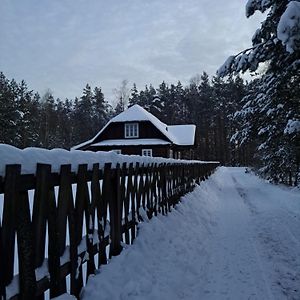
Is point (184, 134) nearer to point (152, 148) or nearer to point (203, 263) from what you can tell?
point (152, 148)

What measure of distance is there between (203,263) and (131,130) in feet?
110

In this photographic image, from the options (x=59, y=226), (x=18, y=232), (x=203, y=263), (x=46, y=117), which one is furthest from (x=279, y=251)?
(x=46, y=117)

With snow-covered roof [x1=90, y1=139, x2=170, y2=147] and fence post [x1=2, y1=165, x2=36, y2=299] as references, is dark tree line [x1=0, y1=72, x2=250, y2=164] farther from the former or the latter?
fence post [x1=2, y1=165, x2=36, y2=299]

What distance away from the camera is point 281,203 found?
14039 mm

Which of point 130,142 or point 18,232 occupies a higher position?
point 130,142

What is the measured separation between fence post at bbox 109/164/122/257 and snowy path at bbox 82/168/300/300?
178 millimetres

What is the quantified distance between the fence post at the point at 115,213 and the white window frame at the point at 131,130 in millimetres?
33659

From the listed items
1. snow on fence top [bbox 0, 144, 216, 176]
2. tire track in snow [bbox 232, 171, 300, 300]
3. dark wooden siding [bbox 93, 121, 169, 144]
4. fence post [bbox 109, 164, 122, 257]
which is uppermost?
dark wooden siding [bbox 93, 121, 169, 144]

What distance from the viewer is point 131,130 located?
3928cm

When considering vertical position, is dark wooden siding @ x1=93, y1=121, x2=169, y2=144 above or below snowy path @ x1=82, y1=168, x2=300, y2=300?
above

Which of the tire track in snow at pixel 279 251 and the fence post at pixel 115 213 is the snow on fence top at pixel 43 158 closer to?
the fence post at pixel 115 213

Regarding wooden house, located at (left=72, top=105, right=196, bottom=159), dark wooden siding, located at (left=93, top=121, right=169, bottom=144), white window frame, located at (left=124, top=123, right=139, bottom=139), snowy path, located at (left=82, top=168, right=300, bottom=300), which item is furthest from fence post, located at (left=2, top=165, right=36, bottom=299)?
white window frame, located at (left=124, top=123, right=139, bottom=139)

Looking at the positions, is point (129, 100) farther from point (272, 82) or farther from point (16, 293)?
point (16, 293)

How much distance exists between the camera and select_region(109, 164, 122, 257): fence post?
5.23 meters
